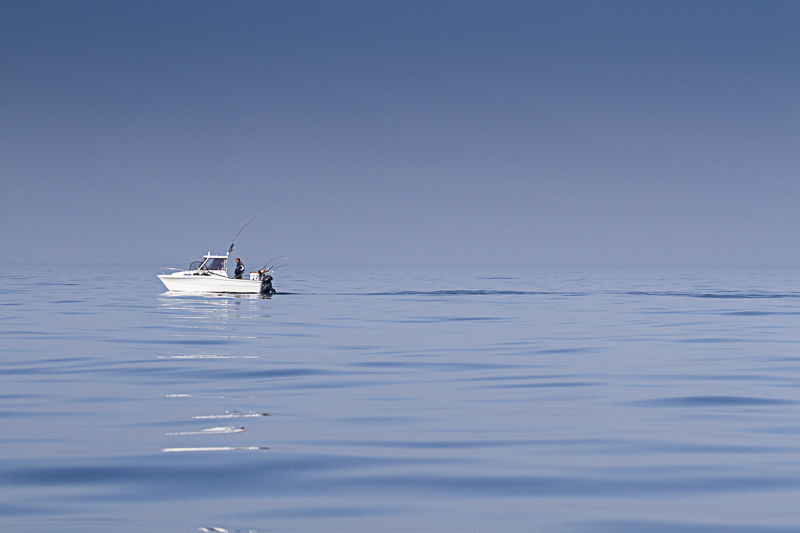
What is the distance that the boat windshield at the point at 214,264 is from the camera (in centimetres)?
6269

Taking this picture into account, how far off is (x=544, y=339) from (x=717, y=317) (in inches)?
645

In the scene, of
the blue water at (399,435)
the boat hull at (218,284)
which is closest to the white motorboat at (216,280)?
the boat hull at (218,284)

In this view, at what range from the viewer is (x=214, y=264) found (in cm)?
6291

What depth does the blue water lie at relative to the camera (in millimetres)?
8281

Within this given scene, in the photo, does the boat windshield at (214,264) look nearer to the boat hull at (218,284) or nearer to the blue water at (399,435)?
the boat hull at (218,284)

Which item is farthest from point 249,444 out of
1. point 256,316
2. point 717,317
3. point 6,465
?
point 717,317

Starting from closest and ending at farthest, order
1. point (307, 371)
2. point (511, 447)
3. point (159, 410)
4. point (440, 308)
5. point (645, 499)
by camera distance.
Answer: point (645, 499)
point (511, 447)
point (159, 410)
point (307, 371)
point (440, 308)

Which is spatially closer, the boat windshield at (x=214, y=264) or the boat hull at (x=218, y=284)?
the boat hull at (x=218, y=284)

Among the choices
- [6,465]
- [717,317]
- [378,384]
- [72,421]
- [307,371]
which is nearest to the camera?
[6,465]

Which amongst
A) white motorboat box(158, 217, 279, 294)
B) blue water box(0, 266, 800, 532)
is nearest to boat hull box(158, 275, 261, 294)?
white motorboat box(158, 217, 279, 294)

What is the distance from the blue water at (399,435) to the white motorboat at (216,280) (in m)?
33.2

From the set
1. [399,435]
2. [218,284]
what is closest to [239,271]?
[218,284]

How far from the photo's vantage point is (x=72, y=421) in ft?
43.5

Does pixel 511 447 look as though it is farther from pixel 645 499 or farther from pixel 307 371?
pixel 307 371
